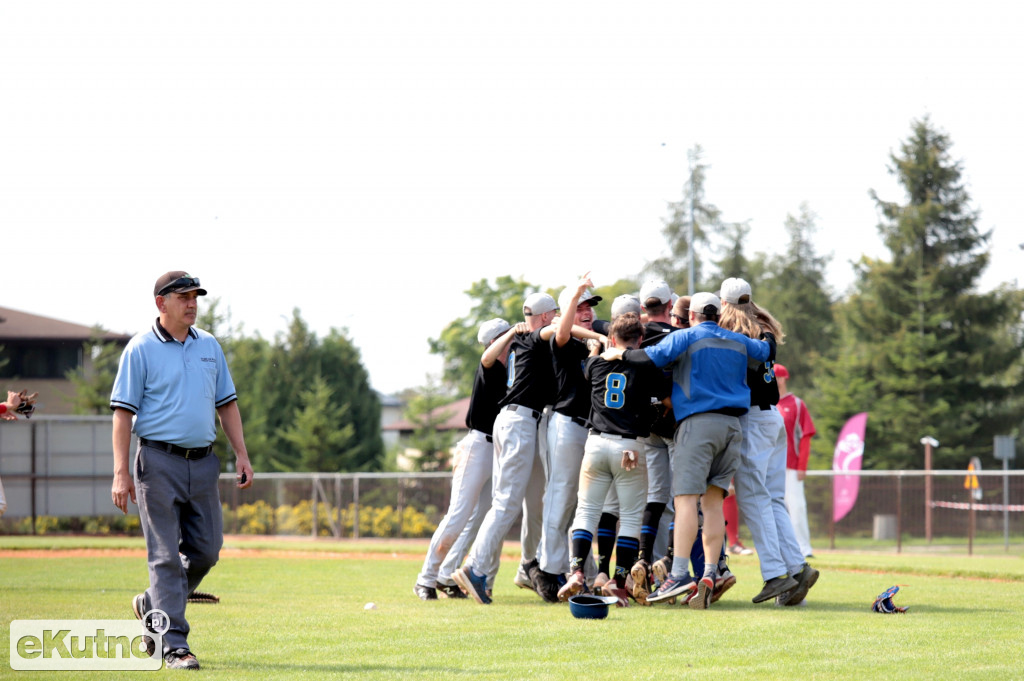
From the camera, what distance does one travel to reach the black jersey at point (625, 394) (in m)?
8.59

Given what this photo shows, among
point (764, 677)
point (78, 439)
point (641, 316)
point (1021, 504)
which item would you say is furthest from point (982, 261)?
point (764, 677)

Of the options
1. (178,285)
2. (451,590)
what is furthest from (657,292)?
(178,285)

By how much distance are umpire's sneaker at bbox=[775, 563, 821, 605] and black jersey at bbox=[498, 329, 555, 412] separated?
2.33 meters

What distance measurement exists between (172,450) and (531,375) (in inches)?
136

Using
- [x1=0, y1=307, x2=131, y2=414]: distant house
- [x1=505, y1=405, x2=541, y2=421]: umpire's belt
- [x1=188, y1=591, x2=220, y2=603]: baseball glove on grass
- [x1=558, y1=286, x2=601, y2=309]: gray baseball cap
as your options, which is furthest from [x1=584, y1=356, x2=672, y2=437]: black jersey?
[x1=0, y1=307, x2=131, y2=414]: distant house

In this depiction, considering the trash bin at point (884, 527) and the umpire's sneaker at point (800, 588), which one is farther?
the trash bin at point (884, 527)

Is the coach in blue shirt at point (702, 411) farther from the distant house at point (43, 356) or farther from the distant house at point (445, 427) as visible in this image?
the distant house at point (43, 356)

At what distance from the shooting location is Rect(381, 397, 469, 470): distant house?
4809 centimetres

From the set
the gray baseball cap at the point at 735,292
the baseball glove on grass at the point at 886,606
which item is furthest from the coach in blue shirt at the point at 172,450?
the baseball glove on grass at the point at 886,606

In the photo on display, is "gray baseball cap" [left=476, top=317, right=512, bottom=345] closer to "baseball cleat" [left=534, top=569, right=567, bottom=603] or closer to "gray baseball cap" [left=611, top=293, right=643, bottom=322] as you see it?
"gray baseball cap" [left=611, top=293, right=643, bottom=322]

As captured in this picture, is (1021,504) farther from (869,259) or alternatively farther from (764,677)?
(869,259)

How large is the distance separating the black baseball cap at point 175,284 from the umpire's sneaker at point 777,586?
471 cm

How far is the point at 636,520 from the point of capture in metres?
8.77

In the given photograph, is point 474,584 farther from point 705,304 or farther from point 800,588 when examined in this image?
point 705,304
